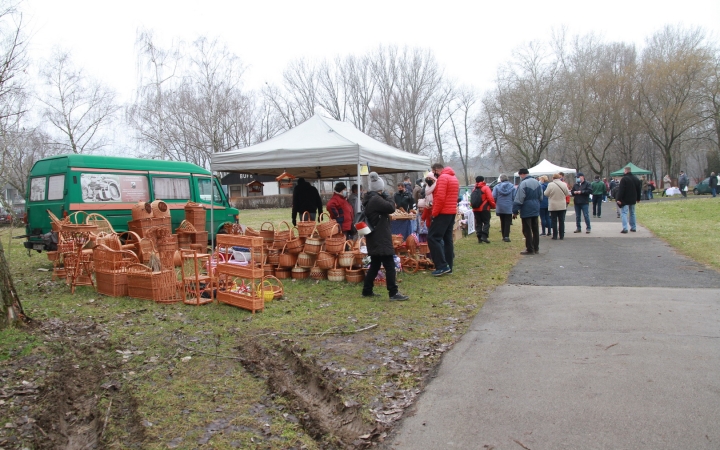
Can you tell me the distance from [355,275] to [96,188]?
6.81 m

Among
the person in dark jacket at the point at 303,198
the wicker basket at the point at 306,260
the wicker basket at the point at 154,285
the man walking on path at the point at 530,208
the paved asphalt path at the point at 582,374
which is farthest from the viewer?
the person in dark jacket at the point at 303,198

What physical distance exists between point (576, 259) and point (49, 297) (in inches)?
367

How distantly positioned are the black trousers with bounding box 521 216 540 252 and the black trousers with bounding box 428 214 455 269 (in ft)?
9.17

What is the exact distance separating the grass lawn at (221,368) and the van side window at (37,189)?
5.02 metres

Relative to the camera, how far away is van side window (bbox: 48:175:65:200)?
11.0 m

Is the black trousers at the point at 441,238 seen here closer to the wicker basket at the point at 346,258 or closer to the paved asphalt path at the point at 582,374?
the wicker basket at the point at 346,258

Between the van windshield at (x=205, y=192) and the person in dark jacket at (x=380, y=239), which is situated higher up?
the van windshield at (x=205, y=192)

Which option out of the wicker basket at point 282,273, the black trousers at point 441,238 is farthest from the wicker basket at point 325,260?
the black trousers at point 441,238

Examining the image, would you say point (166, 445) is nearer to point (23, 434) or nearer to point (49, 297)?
point (23, 434)

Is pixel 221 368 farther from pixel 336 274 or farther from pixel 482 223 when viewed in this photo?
pixel 482 223

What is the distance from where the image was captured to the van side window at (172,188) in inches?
500

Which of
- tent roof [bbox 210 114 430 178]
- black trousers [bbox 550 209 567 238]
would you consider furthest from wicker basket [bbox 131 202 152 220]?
black trousers [bbox 550 209 567 238]

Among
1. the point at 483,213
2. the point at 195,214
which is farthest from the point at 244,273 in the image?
the point at 483,213

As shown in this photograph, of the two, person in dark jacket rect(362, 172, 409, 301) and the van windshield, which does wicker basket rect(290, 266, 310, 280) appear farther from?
the van windshield
